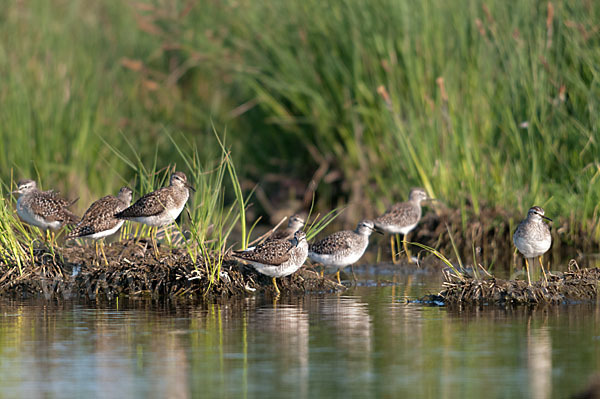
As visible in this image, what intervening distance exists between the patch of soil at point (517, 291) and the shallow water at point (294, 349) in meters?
0.33

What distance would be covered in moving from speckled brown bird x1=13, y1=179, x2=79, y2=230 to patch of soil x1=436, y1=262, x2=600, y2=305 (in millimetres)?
5525

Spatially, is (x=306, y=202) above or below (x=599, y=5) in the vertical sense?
below

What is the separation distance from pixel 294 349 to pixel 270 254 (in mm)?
3412

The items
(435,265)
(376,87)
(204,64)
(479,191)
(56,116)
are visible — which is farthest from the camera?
(204,64)

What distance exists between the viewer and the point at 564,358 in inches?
359

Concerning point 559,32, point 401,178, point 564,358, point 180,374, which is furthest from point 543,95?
point 180,374

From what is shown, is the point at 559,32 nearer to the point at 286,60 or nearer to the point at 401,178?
the point at 401,178

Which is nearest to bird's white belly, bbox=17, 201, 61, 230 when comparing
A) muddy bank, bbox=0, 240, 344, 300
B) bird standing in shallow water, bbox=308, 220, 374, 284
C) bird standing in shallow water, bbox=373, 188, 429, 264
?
muddy bank, bbox=0, 240, 344, 300

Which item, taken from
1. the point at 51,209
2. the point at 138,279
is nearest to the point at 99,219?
the point at 138,279

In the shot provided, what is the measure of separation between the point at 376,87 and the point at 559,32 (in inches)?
127

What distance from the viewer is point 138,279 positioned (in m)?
13.4

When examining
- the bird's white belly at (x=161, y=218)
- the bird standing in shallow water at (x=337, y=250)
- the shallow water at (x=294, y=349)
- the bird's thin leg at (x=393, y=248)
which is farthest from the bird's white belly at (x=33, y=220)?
the bird's thin leg at (x=393, y=248)

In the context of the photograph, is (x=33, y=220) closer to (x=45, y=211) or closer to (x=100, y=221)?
(x=45, y=211)

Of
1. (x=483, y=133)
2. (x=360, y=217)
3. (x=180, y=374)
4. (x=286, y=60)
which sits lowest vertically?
(x=180, y=374)
